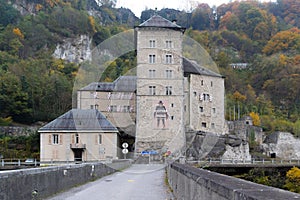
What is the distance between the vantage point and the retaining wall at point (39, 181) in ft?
23.5

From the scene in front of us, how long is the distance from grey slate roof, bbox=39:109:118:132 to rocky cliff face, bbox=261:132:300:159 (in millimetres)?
27963

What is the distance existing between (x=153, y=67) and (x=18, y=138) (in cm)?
1861

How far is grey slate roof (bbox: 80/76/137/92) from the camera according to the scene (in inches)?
2398

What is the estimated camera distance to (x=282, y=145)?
6581 cm

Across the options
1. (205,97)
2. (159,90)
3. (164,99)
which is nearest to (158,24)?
(159,90)

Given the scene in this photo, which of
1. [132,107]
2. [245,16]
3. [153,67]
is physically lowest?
[132,107]

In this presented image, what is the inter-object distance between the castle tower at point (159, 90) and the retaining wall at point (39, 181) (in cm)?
3479

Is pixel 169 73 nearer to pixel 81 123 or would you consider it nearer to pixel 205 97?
pixel 205 97

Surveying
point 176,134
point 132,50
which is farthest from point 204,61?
point 176,134

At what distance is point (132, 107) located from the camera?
5825 cm

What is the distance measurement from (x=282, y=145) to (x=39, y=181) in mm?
61104

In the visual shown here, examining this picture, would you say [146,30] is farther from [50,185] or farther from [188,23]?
[188,23]

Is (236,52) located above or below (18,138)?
above

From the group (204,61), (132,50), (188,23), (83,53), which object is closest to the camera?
(132,50)
